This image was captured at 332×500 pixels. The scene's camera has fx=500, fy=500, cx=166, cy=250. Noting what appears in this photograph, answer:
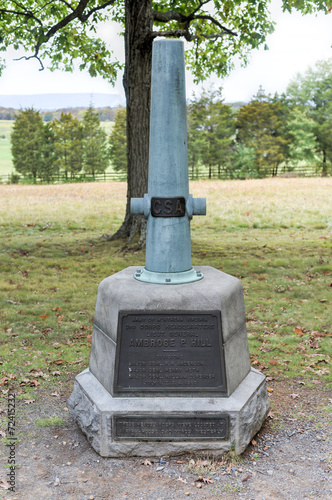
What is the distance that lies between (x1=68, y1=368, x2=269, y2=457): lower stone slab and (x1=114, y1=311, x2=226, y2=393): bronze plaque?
0.45 feet

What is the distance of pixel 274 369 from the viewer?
22.1ft

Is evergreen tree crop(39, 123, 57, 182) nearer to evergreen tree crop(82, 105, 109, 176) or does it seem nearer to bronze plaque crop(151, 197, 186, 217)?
evergreen tree crop(82, 105, 109, 176)

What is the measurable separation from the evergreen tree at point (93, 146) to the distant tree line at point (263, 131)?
156cm

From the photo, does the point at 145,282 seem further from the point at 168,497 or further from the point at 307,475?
the point at 307,475

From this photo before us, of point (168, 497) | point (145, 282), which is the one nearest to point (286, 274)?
point (145, 282)

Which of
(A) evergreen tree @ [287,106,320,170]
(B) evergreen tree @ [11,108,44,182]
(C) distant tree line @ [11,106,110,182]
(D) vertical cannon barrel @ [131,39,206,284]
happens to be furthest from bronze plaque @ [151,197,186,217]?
(A) evergreen tree @ [287,106,320,170]

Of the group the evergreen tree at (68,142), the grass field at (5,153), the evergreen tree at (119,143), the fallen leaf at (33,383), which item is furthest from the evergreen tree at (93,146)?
the fallen leaf at (33,383)

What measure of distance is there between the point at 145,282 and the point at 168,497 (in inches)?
78.5

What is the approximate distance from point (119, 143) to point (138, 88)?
43851mm

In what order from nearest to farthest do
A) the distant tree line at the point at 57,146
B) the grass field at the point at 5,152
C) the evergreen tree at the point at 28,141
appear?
1. the evergreen tree at the point at 28,141
2. the distant tree line at the point at 57,146
3. the grass field at the point at 5,152

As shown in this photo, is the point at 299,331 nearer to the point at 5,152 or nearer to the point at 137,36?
the point at 137,36

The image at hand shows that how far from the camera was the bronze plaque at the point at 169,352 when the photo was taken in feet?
15.3

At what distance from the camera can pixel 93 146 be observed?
55594 millimetres

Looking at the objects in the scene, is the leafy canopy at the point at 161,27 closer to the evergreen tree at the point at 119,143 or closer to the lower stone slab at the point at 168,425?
the lower stone slab at the point at 168,425
